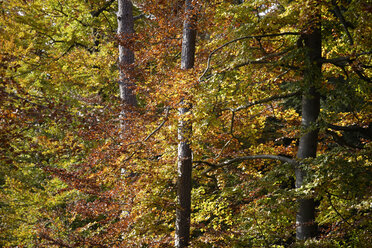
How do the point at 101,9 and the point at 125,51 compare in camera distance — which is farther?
the point at 101,9

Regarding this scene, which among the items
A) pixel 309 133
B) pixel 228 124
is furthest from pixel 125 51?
pixel 309 133

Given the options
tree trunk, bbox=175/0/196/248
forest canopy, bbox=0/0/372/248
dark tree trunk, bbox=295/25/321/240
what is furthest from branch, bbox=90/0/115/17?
dark tree trunk, bbox=295/25/321/240

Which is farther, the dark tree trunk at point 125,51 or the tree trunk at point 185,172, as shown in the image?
the dark tree trunk at point 125,51

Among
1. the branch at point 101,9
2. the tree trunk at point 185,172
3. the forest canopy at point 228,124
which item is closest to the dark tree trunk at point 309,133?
the forest canopy at point 228,124

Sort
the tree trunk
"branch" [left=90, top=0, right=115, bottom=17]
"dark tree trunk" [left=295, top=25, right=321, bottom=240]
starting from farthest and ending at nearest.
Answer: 1. "branch" [left=90, top=0, right=115, bottom=17]
2. the tree trunk
3. "dark tree trunk" [left=295, top=25, right=321, bottom=240]

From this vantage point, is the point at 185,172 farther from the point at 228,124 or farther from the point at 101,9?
the point at 101,9

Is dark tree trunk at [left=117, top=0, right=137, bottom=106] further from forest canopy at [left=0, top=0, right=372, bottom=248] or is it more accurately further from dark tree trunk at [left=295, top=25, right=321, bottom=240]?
dark tree trunk at [left=295, top=25, right=321, bottom=240]

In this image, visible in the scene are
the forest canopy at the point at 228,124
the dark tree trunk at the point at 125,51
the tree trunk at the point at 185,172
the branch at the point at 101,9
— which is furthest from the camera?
the branch at the point at 101,9

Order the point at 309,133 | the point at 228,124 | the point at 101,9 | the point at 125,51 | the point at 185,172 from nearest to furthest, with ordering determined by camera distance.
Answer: the point at 309,133
the point at 185,172
the point at 228,124
the point at 125,51
the point at 101,9

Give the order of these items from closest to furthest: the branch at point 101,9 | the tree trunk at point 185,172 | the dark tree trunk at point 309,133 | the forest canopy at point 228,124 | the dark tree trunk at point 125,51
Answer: the forest canopy at point 228,124 → the dark tree trunk at point 309,133 → the tree trunk at point 185,172 → the dark tree trunk at point 125,51 → the branch at point 101,9

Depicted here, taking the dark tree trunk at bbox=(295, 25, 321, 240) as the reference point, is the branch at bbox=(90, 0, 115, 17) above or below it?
above

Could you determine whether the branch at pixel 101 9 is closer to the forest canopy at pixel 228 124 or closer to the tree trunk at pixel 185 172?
the forest canopy at pixel 228 124

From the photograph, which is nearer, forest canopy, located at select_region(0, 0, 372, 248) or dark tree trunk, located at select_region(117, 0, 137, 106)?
forest canopy, located at select_region(0, 0, 372, 248)

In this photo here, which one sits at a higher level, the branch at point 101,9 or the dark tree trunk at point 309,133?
the branch at point 101,9
